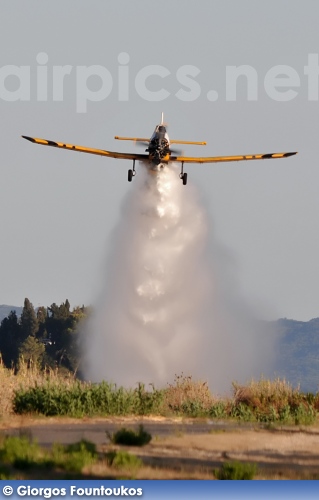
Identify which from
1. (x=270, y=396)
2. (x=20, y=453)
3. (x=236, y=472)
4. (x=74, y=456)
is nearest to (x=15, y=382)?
(x=270, y=396)

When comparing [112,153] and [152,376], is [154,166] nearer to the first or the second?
[112,153]

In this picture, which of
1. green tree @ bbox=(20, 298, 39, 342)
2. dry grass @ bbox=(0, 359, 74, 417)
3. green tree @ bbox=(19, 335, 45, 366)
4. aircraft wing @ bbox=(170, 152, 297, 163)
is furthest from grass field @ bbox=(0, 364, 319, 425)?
green tree @ bbox=(20, 298, 39, 342)

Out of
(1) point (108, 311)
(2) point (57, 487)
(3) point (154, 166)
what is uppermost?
(3) point (154, 166)

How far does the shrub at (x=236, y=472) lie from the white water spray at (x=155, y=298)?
4666cm

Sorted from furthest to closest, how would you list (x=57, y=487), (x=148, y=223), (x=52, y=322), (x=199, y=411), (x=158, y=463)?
(x=52, y=322) < (x=148, y=223) < (x=199, y=411) < (x=158, y=463) < (x=57, y=487)

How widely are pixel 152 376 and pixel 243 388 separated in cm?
3977

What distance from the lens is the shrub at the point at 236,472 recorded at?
24.5 m

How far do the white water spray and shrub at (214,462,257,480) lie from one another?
4666 centimetres

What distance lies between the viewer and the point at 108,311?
8350cm

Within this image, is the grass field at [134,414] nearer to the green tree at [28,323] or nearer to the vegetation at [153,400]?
the vegetation at [153,400]

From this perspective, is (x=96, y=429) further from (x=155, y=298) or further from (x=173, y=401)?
(x=155, y=298)

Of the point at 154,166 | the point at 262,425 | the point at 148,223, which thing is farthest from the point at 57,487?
the point at 148,223

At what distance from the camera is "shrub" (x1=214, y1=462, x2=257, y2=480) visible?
965 inches

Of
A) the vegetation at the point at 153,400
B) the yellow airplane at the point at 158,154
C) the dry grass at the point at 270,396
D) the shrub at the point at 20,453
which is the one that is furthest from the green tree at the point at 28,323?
the shrub at the point at 20,453
